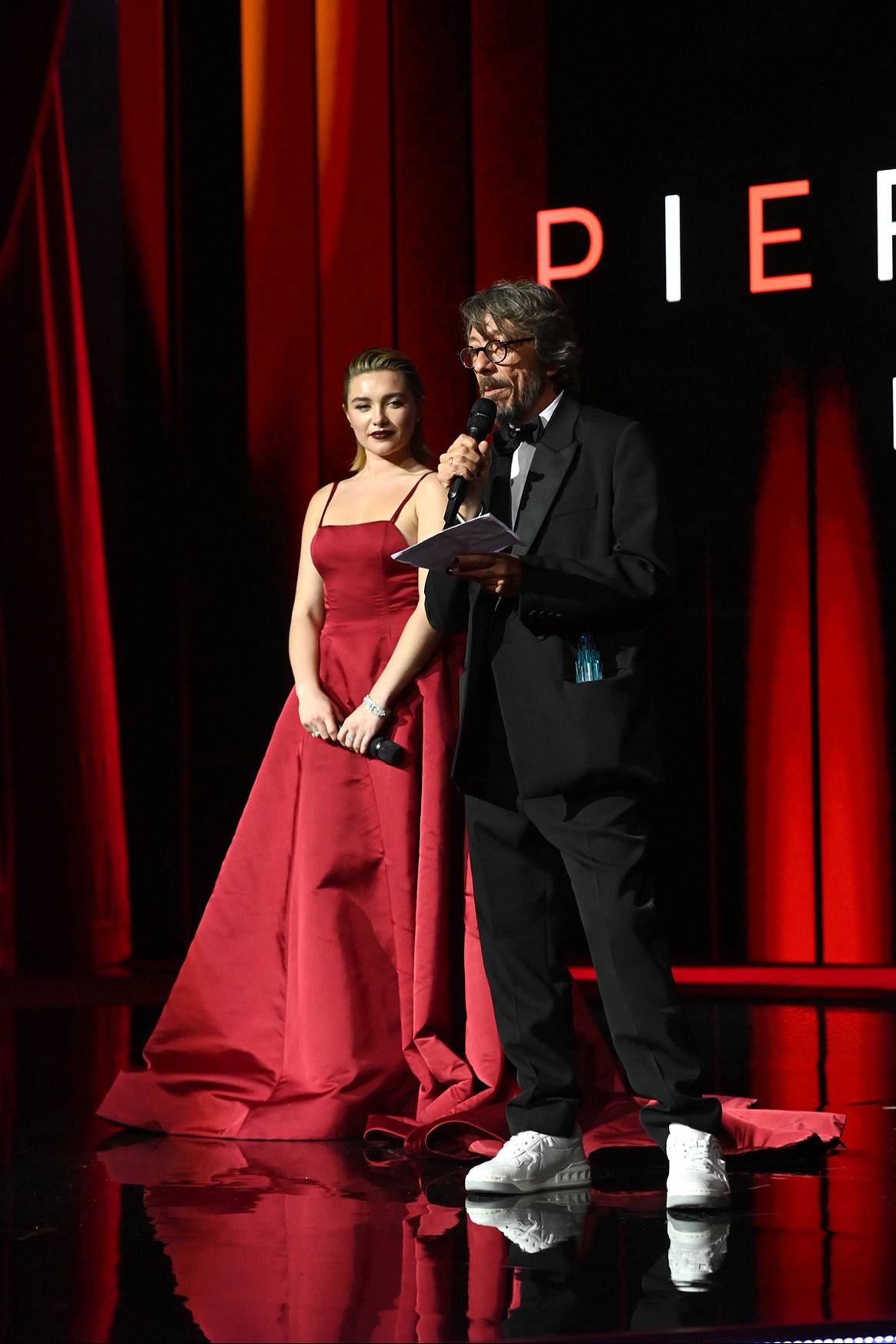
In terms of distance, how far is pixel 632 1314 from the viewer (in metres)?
1.51

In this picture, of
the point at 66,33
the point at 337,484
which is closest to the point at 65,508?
the point at 66,33

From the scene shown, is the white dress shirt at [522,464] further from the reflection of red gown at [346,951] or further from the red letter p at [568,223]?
the red letter p at [568,223]

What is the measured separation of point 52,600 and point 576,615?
294cm

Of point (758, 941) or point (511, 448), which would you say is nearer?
point (511, 448)

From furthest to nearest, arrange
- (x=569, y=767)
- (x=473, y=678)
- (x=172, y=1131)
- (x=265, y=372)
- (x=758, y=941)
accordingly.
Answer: (x=265, y=372), (x=758, y=941), (x=172, y=1131), (x=473, y=678), (x=569, y=767)

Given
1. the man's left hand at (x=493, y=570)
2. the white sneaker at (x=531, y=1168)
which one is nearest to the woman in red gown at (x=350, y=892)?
the white sneaker at (x=531, y=1168)

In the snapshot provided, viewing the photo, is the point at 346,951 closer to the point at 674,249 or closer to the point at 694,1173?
the point at 694,1173

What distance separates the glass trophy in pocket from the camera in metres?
1.97

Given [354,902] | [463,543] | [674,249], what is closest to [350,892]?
[354,902]

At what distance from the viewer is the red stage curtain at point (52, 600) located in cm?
452

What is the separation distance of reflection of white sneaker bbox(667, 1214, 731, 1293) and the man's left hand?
2.50ft

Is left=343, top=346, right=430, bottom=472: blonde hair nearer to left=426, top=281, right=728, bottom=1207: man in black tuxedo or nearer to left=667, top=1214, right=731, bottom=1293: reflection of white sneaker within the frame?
left=426, top=281, right=728, bottom=1207: man in black tuxedo

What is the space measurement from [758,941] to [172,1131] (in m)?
2.08

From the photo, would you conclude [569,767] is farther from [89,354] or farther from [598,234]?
[89,354]
